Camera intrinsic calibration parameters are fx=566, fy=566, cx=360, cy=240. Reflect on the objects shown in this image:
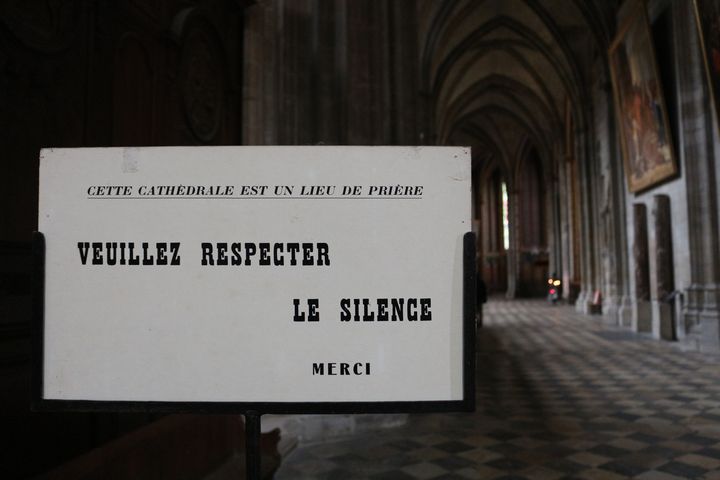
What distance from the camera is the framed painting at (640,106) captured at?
12.5m

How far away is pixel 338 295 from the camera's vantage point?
1312 millimetres

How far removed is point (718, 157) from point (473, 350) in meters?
11.8

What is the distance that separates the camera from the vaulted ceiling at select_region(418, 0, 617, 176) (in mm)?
21188

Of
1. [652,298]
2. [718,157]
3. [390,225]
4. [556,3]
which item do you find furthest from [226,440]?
[556,3]

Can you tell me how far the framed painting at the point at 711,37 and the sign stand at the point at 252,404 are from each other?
10.3 metres

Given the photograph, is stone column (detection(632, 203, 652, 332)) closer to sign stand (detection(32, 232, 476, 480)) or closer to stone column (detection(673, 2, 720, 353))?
stone column (detection(673, 2, 720, 353))

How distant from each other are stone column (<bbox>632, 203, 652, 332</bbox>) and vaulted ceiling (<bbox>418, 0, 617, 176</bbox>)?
640 cm

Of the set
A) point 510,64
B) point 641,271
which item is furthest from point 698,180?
point 510,64

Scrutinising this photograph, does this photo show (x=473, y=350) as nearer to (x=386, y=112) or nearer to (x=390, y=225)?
(x=390, y=225)

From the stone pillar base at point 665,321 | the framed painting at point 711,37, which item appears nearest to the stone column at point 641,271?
→ the stone pillar base at point 665,321

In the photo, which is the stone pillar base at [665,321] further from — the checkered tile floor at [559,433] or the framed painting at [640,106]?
the checkered tile floor at [559,433]

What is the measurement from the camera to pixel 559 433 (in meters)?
4.96

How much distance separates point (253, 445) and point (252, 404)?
104mm

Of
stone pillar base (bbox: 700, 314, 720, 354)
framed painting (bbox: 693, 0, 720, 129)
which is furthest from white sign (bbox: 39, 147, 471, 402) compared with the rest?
stone pillar base (bbox: 700, 314, 720, 354)
